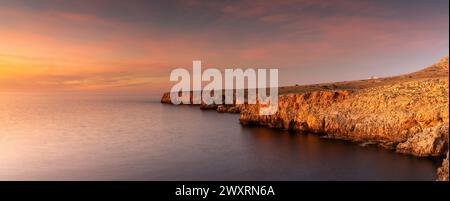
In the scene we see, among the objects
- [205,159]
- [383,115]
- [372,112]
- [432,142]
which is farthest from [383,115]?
[205,159]

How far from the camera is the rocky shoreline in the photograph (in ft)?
99.7

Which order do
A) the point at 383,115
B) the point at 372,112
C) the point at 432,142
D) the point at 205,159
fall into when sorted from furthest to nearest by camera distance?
the point at 372,112
the point at 383,115
the point at 205,159
the point at 432,142

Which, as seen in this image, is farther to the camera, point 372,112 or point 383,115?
point 372,112

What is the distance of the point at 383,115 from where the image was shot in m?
36.1

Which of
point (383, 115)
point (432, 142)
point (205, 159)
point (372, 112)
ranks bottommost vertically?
point (205, 159)

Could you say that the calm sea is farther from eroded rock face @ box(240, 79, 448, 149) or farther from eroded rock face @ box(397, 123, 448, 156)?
eroded rock face @ box(240, 79, 448, 149)

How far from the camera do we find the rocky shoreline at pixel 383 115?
99.7 ft

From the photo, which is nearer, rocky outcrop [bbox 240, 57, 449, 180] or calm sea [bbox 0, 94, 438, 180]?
calm sea [bbox 0, 94, 438, 180]

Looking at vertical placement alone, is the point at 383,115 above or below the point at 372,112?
below

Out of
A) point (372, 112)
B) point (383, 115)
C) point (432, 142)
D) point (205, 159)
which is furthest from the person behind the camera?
point (372, 112)

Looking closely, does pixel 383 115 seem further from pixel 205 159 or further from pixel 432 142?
pixel 205 159

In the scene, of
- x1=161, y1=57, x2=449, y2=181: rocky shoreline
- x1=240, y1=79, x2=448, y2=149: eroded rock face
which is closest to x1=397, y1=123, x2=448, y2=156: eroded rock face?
x1=161, y1=57, x2=449, y2=181: rocky shoreline
